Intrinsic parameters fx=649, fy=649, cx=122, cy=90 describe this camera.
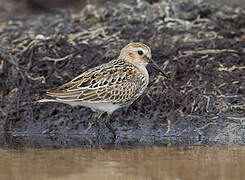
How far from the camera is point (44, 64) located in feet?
30.9

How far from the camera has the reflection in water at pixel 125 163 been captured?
607 cm

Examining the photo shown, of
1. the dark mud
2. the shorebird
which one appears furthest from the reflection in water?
the shorebird

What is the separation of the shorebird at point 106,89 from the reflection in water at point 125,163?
2.40 ft

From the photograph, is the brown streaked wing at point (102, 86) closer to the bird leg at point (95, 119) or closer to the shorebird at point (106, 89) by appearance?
the shorebird at point (106, 89)

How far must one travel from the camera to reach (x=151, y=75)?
8.98 meters

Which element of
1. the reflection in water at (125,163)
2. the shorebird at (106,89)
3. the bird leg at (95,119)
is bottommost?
the reflection in water at (125,163)

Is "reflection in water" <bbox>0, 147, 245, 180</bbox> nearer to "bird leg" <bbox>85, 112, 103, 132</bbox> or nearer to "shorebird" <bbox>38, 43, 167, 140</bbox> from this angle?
"shorebird" <bbox>38, 43, 167, 140</bbox>

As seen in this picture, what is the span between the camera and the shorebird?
7.80 m

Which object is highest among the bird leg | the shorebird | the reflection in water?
the shorebird

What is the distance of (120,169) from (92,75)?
195cm

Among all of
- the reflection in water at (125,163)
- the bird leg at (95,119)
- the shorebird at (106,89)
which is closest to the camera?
the reflection in water at (125,163)

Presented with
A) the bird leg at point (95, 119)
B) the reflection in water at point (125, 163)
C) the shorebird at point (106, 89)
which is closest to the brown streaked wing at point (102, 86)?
the shorebird at point (106, 89)

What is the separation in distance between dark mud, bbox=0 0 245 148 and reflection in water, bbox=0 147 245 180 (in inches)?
18.7

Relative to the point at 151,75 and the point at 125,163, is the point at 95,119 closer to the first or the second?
the point at 151,75
